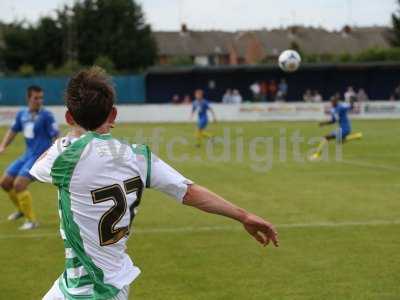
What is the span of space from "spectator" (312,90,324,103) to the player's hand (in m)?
48.3

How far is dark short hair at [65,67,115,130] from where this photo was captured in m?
3.71

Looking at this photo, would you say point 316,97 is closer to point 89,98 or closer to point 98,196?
point 98,196

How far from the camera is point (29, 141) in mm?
11797

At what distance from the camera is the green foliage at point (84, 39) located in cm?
7256

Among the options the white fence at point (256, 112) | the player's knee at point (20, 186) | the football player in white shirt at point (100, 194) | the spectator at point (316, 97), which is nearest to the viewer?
the football player in white shirt at point (100, 194)

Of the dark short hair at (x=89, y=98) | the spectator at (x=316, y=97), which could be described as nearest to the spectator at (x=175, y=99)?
the spectator at (x=316, y=97)

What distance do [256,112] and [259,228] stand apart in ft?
134

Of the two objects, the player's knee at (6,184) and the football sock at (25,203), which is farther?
the player's knee at (6,184)

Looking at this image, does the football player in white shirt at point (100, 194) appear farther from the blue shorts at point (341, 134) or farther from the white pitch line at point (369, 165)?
the blue shorts at point (341, 134)

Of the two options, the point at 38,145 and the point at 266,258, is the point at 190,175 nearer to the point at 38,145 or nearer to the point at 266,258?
the point at 38,145

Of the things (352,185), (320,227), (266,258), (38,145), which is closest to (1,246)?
(38,145)

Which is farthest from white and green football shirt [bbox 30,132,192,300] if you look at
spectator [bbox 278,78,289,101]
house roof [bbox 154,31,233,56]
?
house roof [bbox 154,31,233,56]

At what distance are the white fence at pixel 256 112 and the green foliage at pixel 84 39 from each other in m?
27.6

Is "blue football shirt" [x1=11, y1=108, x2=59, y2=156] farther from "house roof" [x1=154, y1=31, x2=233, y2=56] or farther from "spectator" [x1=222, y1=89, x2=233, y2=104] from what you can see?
"house roof" [x1=154, y1=31, x2=233, y2=56]
